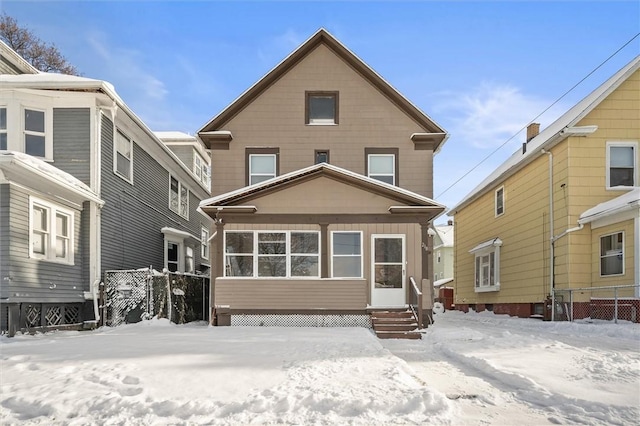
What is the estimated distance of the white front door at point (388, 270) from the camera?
13.3 meters

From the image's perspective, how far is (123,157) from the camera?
51.1ft

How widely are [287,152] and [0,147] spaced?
8436 millimetres

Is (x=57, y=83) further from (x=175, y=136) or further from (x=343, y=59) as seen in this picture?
(x=175, y=136)

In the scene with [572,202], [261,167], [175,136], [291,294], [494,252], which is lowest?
[291,294]

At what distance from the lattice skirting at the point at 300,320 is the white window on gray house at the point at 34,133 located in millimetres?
7388

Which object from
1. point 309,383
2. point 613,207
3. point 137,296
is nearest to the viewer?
point 309,383

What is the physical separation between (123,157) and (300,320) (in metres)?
8.25

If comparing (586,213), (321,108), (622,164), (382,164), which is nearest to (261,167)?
(321,108)

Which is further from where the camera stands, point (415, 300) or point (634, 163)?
point (634, 163)

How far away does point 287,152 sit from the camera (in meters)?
16.2

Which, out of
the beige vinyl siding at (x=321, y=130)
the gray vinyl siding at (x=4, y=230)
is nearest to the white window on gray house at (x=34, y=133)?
the gray vinyl siding at (x=4, y=230)

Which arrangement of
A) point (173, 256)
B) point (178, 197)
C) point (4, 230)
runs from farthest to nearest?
point (178, 197)
point (173, 256)
point (4, 230)

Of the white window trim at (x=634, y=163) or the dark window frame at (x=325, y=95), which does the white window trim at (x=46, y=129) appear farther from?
the white window trim at (x=634, y=163)

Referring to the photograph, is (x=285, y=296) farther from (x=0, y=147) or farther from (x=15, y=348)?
(x=0, y=147)
